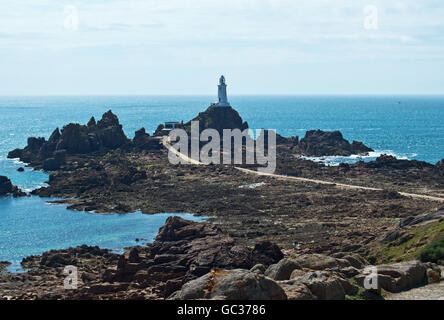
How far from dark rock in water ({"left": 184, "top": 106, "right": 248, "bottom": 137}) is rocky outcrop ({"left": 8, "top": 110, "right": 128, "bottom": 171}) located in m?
16.1

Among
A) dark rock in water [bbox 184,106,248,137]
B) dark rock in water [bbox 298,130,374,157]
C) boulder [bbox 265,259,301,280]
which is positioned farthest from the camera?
dark rock in water [bbox 184,106,248,137]

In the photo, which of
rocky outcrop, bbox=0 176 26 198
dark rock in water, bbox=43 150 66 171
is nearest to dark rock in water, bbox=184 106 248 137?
dark rock in water, bbox=43 150 66 171

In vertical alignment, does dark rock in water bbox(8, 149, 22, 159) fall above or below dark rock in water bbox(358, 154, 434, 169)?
below

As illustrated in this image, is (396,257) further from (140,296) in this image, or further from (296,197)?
(296,197)

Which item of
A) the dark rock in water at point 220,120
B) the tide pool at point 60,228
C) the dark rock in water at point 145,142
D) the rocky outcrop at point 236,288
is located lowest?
the tide pool at point 60,228

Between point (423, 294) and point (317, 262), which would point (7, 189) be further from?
point (423, 294)

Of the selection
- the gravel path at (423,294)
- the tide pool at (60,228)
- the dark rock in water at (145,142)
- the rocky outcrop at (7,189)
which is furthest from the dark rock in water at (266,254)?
the dark rock in water at (145,142)

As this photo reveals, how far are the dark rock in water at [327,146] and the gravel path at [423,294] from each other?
269 feet

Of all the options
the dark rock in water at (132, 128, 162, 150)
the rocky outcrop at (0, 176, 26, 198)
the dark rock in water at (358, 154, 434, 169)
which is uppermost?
the dark rock in water at (132, 128, 162, 150)

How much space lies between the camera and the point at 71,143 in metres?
97.4

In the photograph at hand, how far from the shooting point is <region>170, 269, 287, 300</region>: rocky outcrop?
17156 millimetres

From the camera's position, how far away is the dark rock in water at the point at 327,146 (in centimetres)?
10506

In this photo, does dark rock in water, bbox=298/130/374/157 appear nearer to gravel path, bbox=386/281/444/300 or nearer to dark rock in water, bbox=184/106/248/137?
dark rock in water, bbox=184/106/248/137

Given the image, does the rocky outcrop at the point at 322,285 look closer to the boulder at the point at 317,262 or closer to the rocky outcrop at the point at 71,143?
the boulder at the point at 317,262
